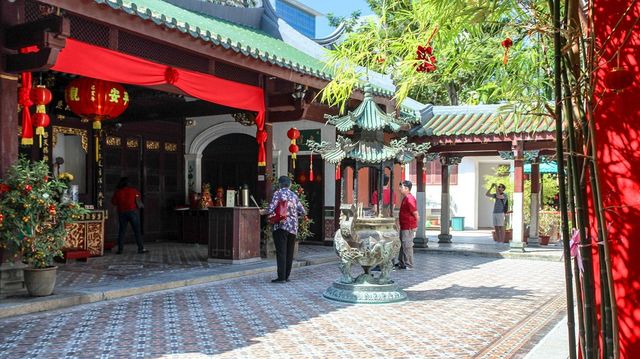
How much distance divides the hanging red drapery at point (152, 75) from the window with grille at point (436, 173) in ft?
47.6

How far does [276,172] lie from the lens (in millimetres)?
13273

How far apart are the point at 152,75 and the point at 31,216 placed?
2475 mm

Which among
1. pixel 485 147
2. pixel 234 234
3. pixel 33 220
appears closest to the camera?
pixel 33 220

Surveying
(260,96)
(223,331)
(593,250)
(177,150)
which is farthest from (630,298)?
(177,150)

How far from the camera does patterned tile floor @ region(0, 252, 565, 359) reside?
4.66 meters

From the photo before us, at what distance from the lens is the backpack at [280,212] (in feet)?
25.8

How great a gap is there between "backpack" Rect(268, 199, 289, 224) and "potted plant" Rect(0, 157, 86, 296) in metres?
2.56

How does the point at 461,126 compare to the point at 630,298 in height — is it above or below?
above

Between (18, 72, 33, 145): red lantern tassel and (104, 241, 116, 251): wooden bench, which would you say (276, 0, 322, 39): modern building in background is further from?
(18, 72, 33, 145): red lantern tassel

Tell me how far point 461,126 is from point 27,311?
1016 centimetres

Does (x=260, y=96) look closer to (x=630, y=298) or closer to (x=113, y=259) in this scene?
(x=113, y=259)

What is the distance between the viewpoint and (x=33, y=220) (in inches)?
230

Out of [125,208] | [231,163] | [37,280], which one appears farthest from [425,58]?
[231,163]

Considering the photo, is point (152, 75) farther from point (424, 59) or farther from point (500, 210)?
point (500, 210)
